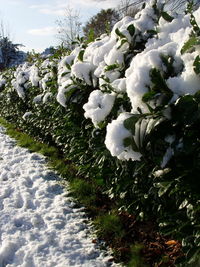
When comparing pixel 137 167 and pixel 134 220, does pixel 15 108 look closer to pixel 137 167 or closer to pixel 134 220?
pixel 134 220

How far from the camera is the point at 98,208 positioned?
3.81m

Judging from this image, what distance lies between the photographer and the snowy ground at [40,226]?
300 centimetres

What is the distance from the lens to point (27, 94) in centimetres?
698

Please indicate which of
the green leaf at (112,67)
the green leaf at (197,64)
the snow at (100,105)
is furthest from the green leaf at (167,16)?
the green leaf at (197,64)

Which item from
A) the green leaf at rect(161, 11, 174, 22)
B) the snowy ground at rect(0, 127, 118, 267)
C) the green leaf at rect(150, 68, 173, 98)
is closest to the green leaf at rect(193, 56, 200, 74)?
the green leaf at rect(150, 68, 173, 98)

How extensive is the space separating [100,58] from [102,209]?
171 cm

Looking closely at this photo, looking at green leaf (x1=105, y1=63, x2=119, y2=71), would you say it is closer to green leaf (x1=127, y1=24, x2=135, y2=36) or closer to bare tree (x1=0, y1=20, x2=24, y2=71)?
green leaf (x1=127, y1=24, x2=135, y2=36)

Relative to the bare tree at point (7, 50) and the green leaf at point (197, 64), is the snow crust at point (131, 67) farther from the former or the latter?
the bare tree at point (7, 50)

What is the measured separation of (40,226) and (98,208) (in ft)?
2.17

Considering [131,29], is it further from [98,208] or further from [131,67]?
[98,208]

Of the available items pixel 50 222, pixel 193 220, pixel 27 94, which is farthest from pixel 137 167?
pixel 27 94

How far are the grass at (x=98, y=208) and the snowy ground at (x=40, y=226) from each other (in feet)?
0.40

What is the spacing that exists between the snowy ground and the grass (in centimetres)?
12

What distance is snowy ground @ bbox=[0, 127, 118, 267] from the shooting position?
3.00 m
